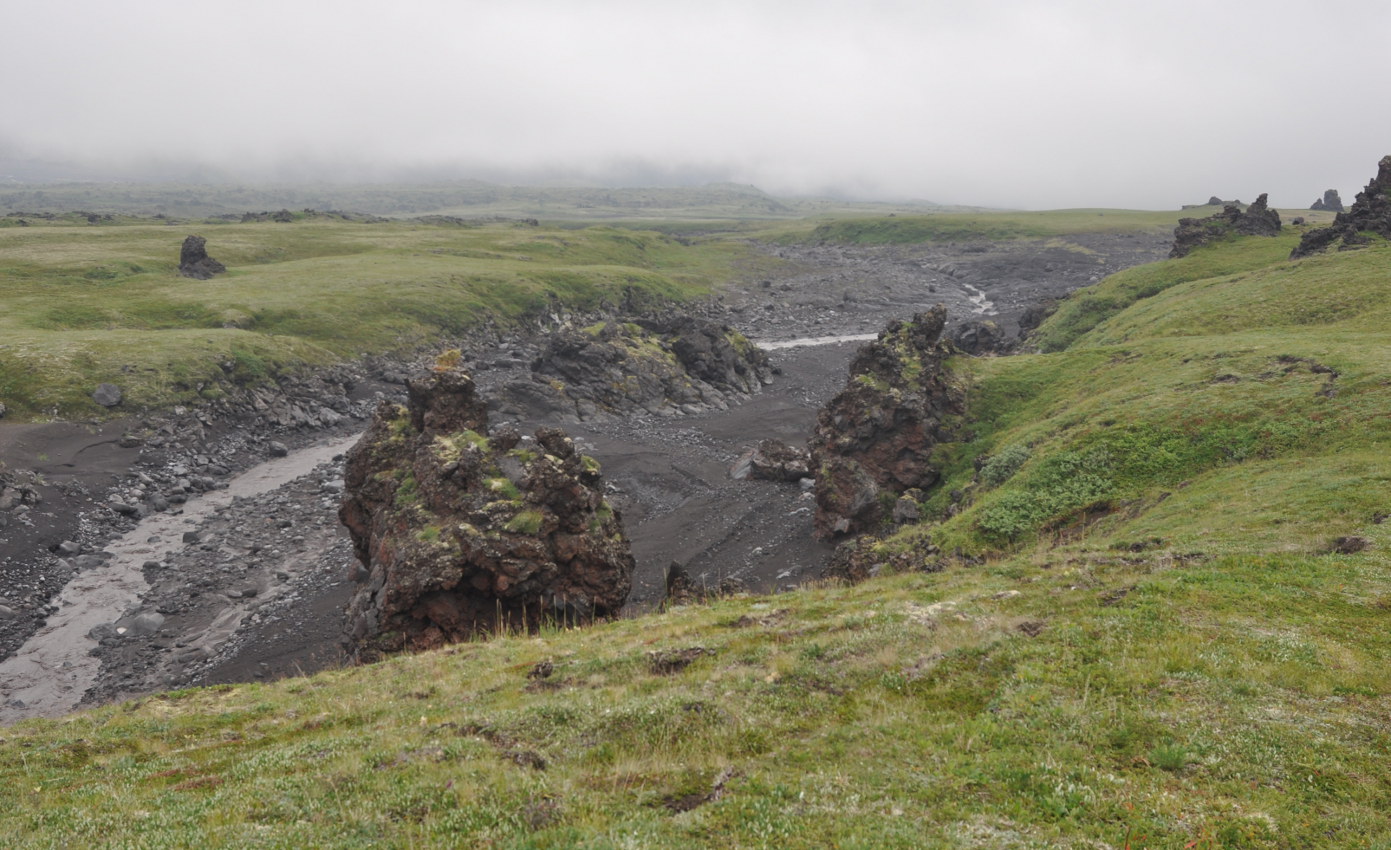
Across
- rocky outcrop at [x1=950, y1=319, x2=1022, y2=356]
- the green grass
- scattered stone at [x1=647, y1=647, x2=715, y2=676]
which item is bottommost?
scattered stone at [x1=647, y1=647, x2=715, y2=676]

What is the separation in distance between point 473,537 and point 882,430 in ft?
90.7

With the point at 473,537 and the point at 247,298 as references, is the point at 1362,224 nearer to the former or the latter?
the point at 473,537

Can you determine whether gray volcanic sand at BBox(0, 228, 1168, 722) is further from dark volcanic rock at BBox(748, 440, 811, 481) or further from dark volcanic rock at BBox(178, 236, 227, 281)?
dark volcanic rock at BBox(178, 236, 227, 281)

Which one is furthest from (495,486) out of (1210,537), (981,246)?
(981,246)

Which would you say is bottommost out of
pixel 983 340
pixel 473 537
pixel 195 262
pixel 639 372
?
pixel 473 537

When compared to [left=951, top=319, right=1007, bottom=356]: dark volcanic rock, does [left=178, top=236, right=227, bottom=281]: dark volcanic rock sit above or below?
above

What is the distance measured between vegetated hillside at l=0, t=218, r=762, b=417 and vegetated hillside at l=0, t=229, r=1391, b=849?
172 ft

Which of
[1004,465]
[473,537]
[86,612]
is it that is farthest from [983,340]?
[86,612]

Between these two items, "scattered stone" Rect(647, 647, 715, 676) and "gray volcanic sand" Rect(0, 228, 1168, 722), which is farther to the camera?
"gray volcanic sand" Rect(0, 228, 1168, 722)

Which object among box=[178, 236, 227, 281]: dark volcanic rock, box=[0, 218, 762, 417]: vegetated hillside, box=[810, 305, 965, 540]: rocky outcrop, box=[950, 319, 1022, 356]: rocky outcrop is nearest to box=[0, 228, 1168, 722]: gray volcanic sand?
box=[810, 305, 965, 540]: rocky outcrop

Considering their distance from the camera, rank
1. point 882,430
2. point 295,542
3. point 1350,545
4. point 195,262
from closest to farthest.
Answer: point 1350,545 → point 295,542 → point 882,430 → point 195,262

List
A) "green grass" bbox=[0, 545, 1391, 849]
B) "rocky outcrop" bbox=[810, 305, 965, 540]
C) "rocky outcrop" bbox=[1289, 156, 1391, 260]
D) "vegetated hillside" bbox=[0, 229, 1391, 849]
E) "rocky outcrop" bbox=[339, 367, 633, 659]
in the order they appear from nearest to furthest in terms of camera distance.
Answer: "green grass" bbox=[0, 545, 1391, 849] → "vegetated hillside" bbox=[0, 229, 1391, 849] → "rocky outcrop" bbox=[339, 367, 633, 659] → "rocky outcrop" bbox=[810, 305, 965, 540] → "rocky outcrop" bbox=[1289, 156, 1391, 260]

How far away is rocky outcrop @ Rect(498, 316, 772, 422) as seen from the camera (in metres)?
67.2

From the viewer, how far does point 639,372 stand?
72312mm
